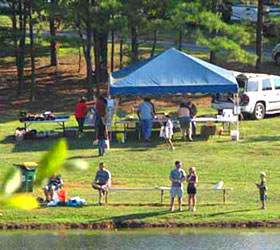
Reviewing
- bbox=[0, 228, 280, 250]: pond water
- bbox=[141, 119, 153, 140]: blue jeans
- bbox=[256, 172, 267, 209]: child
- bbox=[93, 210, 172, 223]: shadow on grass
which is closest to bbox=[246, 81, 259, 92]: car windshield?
bbox=[141, 119, 153, 140]: blue jeans

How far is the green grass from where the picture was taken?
18.7 meters

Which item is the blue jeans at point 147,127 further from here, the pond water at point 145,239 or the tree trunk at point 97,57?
the tree trunk at point 97,57

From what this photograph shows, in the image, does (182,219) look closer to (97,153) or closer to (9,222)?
(9,222)

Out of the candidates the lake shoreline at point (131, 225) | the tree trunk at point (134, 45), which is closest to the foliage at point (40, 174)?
the lake shoreline at point (131, 225)

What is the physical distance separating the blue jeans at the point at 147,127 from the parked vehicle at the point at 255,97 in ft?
11.3

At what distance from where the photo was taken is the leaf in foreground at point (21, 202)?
145cm

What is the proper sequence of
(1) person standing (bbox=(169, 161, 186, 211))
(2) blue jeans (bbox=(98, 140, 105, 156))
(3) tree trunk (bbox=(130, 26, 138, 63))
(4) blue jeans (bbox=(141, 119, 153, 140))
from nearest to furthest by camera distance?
1. (1) person standing (bbox=(169, 161, 186, 211))
2. (2) blue jeans (bbox=(98, 140, 105, 156))
3. (4) blue jeans (bbox=(141, 119, 153, 140))
4. (3) tree trunk (bbox=(130, 26, 138, 63))

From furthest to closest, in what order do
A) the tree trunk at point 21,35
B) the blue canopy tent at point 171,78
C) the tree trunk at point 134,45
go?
the tree trunk at point 21,35 < the tree trunk at point 134,45 < the blue canopy tent at point 171,78

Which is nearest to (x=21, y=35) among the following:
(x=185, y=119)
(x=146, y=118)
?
(x=146, y=118)

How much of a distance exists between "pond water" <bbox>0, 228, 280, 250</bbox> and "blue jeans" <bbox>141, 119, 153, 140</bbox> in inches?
327

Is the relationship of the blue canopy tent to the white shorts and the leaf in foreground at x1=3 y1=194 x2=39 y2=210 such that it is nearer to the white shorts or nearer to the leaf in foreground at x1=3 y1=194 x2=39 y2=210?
the white shorts

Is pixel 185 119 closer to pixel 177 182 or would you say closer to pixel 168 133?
pixel 168 133

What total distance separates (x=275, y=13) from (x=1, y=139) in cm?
2076

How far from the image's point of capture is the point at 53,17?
3491 cm
